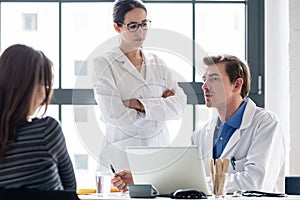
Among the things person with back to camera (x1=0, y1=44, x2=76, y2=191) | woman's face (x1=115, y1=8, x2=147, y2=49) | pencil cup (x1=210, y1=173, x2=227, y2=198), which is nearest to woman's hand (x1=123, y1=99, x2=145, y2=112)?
woman's face (x1=115, y1=8, x2=147, y2=49)

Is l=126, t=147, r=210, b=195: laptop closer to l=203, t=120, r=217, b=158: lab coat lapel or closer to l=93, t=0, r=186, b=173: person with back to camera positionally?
l=203, t=120, r=217, b=158: lab coat lapel

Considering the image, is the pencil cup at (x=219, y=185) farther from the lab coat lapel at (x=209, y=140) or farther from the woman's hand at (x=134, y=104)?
the woman's hand at (x=134, y=104)

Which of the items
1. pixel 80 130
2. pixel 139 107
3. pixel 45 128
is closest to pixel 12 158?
pixel 45 128

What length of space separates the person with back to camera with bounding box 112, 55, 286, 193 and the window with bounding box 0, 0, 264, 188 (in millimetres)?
822

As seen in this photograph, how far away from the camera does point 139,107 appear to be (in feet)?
11.2

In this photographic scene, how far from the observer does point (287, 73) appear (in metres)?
3.93

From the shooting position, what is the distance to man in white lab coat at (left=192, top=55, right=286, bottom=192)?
3.03 metres

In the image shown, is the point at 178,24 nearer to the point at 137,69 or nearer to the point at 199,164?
the point at 137,69

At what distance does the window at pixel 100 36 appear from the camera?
4.18m

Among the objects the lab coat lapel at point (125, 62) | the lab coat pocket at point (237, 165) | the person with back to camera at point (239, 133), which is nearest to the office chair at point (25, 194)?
the person with back to camera at point (239, 133)

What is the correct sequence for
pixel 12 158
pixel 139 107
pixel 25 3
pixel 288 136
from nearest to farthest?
pixel 12 158 < pixel 139 107 < pixel 288 136 < pixel 25 3

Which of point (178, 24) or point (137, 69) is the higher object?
point (178, 24)

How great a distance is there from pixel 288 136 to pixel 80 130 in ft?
3.90

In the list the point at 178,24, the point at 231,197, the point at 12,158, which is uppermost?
the point at 178,24
